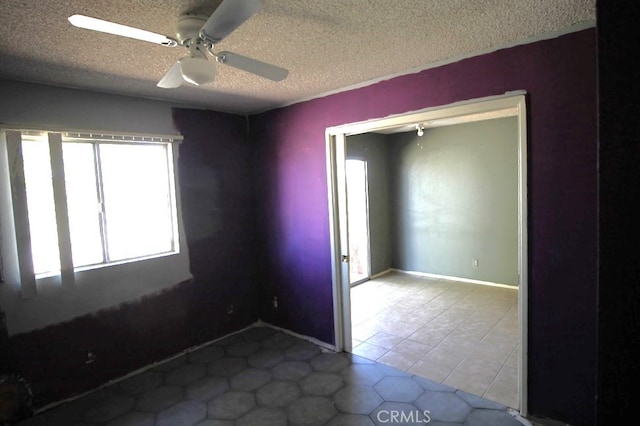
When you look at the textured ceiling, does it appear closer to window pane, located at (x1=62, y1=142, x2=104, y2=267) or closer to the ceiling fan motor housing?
the ceiling fan motor housing

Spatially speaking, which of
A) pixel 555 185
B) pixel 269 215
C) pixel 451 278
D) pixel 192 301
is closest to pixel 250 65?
pixel 555 185

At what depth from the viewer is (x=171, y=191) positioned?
321 centimetres

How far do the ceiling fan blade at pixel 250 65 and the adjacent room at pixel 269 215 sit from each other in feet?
0.05

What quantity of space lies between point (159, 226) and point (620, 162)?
3295 mm

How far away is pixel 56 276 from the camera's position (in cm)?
255

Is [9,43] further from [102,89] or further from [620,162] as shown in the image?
[620,162]

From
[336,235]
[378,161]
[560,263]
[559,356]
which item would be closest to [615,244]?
[560,263]

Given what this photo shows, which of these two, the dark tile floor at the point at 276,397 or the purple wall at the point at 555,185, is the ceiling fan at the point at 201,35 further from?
the dark tile floor at the point at 276,397

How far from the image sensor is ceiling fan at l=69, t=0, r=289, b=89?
1229 mm

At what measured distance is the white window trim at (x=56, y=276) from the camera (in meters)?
2.32

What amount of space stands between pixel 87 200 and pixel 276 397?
2.14m

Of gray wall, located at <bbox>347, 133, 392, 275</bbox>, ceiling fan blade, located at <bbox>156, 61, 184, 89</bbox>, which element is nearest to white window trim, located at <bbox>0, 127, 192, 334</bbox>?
ceiling fan blade, located at <bbox>156, 61, 184, 89</bbox>

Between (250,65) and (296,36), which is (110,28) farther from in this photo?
(296,36)
